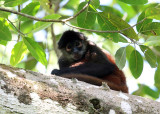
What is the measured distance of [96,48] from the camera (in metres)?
5.89

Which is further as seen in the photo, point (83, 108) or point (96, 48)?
point (96, 48)

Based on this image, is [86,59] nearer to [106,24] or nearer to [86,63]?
[86,63]

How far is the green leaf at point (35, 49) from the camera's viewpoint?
3.51 m

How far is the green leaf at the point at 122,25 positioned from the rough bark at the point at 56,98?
796 millimetres

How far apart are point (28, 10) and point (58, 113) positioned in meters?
1.79

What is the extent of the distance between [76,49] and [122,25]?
292 centimetres

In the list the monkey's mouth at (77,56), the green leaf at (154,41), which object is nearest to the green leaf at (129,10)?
the monkey's mouth at (77,56)

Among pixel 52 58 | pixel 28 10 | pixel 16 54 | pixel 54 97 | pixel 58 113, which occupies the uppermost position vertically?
pixel 52 58

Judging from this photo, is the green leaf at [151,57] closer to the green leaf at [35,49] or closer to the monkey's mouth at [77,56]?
the green leaf at [35,49]

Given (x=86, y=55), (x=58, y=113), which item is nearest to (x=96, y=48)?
(x=86, y=55)

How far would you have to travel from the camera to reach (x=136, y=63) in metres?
3.89

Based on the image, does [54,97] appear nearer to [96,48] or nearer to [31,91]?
[31,91]

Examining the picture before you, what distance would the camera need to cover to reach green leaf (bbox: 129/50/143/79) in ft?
12.7

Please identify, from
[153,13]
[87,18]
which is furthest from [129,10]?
[153,13]
